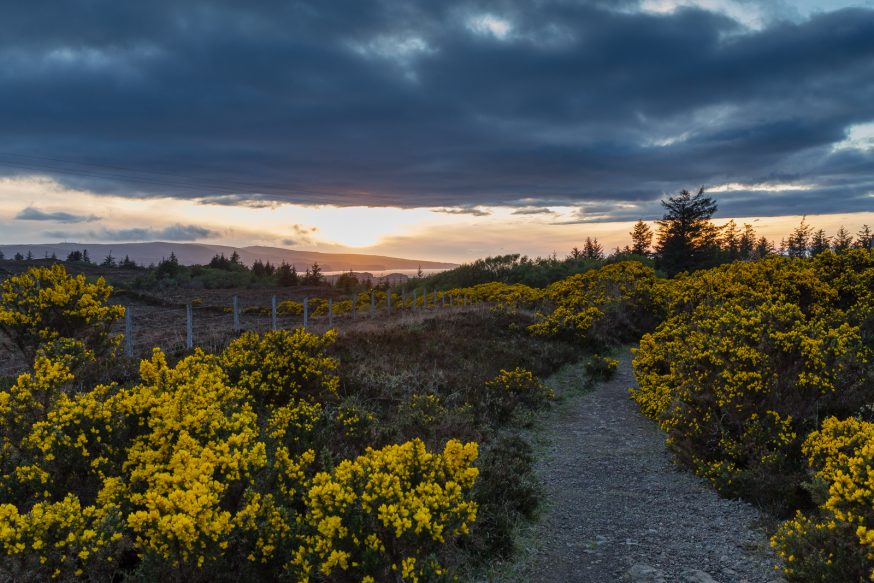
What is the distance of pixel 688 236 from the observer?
132 feet

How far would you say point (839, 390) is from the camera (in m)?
7.83

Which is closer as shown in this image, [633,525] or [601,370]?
[633,525]

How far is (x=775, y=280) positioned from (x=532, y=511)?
10.4 metres

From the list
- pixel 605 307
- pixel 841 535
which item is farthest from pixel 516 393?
pixel 605 307

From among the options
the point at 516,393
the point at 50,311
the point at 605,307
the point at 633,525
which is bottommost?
the point at 633,525

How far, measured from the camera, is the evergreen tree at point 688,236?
132ft

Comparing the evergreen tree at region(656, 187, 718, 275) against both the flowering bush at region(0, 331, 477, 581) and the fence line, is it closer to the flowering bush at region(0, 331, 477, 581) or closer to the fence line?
the fence line

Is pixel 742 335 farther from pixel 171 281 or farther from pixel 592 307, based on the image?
pixel 171 281

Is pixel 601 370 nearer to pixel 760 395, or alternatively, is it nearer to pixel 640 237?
pixel 760 395

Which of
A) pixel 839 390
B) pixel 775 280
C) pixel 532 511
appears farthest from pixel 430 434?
pixel 775 280

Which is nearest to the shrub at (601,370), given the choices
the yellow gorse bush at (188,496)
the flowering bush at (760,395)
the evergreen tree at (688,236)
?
the flowering bush at (760,395)

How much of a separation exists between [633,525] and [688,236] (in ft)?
127

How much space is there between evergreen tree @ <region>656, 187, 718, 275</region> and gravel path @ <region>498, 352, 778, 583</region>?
34.5 metres

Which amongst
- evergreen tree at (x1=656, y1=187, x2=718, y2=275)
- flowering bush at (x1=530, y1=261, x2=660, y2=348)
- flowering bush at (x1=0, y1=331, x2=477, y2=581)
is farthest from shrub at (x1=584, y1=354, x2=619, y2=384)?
evergreen tree at (x1=656, y1=187, x2=718, y2=275)
